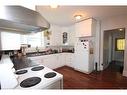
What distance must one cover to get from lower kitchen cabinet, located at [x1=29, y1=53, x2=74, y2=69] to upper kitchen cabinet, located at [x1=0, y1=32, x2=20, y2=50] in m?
1.68

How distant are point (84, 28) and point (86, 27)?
9cm

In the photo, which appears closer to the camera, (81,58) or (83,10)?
(83,10)

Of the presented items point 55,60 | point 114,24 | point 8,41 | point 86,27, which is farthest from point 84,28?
point 8,41

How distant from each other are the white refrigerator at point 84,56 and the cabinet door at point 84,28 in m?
0.28

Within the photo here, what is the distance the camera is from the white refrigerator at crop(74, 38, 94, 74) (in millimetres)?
3104

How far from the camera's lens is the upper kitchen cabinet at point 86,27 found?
311 centimetres

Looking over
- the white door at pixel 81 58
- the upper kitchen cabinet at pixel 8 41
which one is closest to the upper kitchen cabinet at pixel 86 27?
the white door at pixel 81 58

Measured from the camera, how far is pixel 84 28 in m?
3.30

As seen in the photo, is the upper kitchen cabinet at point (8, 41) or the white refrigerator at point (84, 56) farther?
the white refrigerator at point (84, 56)

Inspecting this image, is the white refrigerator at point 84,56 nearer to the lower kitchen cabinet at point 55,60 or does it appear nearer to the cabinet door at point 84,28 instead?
the cabinet door at point 84,28

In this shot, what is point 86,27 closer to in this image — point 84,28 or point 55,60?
point 84,28

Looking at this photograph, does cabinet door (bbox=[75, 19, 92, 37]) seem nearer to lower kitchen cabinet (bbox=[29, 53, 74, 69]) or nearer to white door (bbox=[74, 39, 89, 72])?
white door (bbox=[74, 39, 89, 72])

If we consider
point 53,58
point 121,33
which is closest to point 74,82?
point 53,58
